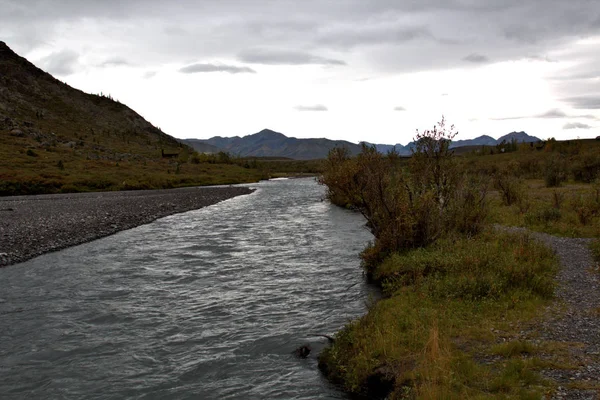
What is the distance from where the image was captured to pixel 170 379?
11352 millimetres

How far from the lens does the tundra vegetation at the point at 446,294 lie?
945 cm

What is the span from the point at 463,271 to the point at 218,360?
957 cm

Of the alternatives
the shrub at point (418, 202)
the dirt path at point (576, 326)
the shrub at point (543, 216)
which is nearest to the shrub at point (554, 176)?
the shrub at point (543, 216)

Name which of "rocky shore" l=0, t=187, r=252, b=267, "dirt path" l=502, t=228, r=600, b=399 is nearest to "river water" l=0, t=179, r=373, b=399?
"rocky shore" l=0, t=187, r=252, b=267

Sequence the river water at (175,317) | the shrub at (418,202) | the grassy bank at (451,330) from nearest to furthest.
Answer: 1. the grassy bank at (451,330)
2. the river water at (175,317)
3. the shrub at (418,202)

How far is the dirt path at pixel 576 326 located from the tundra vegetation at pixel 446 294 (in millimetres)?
263

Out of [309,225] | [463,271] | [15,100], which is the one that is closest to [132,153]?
[15,100]

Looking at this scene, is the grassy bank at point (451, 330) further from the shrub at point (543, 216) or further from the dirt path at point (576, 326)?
the shrub at point (543, 216)

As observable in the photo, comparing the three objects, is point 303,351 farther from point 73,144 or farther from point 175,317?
point 73,144

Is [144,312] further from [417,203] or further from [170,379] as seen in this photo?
[417,203]

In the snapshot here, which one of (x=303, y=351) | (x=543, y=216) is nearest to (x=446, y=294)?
(x=303, y=351)

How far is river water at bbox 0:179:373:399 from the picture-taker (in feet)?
36.7

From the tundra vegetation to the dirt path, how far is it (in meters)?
0.26

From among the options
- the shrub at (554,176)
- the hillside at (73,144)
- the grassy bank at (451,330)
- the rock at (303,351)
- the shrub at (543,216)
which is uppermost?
the hillside at (73,144)
